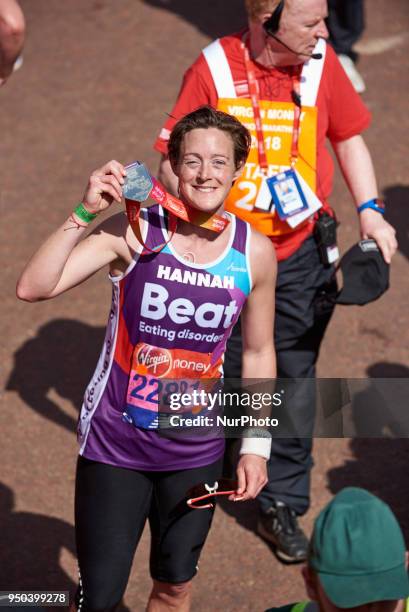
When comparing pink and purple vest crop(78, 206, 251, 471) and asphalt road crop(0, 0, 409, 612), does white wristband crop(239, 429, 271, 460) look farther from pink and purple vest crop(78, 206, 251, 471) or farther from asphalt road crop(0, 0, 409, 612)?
asphalt road crop(0, 0, 409, 612)

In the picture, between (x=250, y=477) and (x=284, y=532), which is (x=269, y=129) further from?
(x=284, y=532)

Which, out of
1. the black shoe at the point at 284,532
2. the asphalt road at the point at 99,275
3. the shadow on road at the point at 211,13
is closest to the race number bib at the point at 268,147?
the black shoe at the point at 284,532

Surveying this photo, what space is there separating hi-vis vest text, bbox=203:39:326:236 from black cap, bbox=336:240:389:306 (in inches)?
13.9

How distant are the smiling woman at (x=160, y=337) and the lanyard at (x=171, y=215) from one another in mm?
10

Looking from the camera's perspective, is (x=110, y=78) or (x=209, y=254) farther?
(x=110, y=78)

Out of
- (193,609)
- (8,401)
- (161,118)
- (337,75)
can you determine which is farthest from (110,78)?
(193,609)

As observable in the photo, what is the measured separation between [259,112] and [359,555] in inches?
95.4

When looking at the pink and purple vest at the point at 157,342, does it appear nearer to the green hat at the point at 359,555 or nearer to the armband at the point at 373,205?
the armband at the point at 373,205

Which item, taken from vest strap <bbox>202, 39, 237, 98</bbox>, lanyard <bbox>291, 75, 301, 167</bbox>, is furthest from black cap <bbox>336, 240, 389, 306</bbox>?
vest strap <bbox>202, 39, 237, 98</bbox>

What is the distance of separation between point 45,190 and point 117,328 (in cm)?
419

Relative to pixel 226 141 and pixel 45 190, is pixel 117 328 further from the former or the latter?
pixel 45 190

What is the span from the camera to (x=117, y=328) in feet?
12.4

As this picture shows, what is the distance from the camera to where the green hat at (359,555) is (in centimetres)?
243

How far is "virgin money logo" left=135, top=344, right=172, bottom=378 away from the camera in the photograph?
372 centimetres
